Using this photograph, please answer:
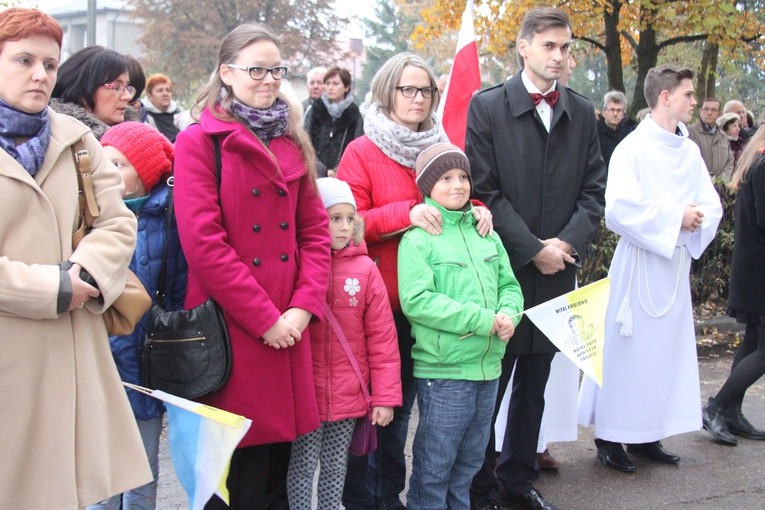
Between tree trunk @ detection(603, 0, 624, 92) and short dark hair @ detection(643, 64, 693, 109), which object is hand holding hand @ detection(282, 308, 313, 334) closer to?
short dark hair @ detection(643, 64, 693, 109)

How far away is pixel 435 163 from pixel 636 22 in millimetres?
10314

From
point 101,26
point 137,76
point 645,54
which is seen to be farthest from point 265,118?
point 101,26

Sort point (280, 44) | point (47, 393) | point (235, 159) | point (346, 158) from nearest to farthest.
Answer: point (47, 393) < point (235, 159) < point (280, 44) < point (346, 158)

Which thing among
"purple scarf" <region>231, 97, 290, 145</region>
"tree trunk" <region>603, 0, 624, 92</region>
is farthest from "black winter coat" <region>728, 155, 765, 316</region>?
"tree trunk" <region>603, 0, 624, 92</region>

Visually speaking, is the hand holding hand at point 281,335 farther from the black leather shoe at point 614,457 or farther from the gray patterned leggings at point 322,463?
the black leather shoe at point 614,457

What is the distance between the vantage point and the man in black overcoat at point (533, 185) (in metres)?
4.41

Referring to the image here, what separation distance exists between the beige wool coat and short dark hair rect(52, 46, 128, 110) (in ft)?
2.97

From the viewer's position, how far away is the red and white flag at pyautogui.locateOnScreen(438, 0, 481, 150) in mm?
5996

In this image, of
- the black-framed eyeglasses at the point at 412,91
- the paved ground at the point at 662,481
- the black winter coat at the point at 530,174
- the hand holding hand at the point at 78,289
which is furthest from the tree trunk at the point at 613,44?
the hand holding hand at the point at 78,289

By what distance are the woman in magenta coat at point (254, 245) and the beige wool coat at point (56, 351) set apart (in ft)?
1.21

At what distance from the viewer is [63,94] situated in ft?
12.6

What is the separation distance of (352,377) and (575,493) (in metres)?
1.86

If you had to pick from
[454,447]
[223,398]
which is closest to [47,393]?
[223,398]

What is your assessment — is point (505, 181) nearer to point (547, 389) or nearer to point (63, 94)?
point (547, 389)
